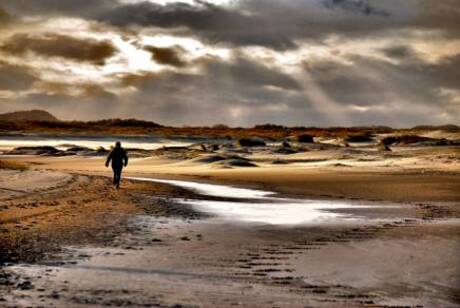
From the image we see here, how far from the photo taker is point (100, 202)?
20.5 meters

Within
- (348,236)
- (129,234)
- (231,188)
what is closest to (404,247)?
(348,236)

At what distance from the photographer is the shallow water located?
17234 millimetres

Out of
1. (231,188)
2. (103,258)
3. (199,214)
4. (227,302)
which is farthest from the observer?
(231,188)

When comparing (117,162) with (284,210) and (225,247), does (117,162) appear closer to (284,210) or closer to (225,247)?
(284,210)

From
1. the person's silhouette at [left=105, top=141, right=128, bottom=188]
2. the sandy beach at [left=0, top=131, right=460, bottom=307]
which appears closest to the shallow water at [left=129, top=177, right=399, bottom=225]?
the sandy beach at [left=0, top=131, right=460, bottom=307]

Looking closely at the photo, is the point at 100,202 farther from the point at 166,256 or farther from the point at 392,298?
the point at 392,298

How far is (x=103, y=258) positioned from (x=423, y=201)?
1518 cm

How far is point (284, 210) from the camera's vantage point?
1981 centimetres

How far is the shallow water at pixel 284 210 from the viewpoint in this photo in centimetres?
1723

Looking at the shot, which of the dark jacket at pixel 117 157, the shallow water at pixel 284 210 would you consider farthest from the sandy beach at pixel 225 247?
the dark jacket at pixel 117 157

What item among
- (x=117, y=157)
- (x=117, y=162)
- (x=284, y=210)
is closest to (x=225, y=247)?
(x=284, y=210)

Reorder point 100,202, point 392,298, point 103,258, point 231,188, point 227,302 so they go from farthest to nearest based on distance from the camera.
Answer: point 231,188, point 100,202, point 103,258, point 392,298, point 227,302

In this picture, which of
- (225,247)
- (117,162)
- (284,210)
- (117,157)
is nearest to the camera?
(225,247)

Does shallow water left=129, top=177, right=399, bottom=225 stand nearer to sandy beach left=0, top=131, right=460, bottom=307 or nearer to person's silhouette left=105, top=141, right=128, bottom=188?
sandy beach left=0, top=131, right=460, bottom=307
